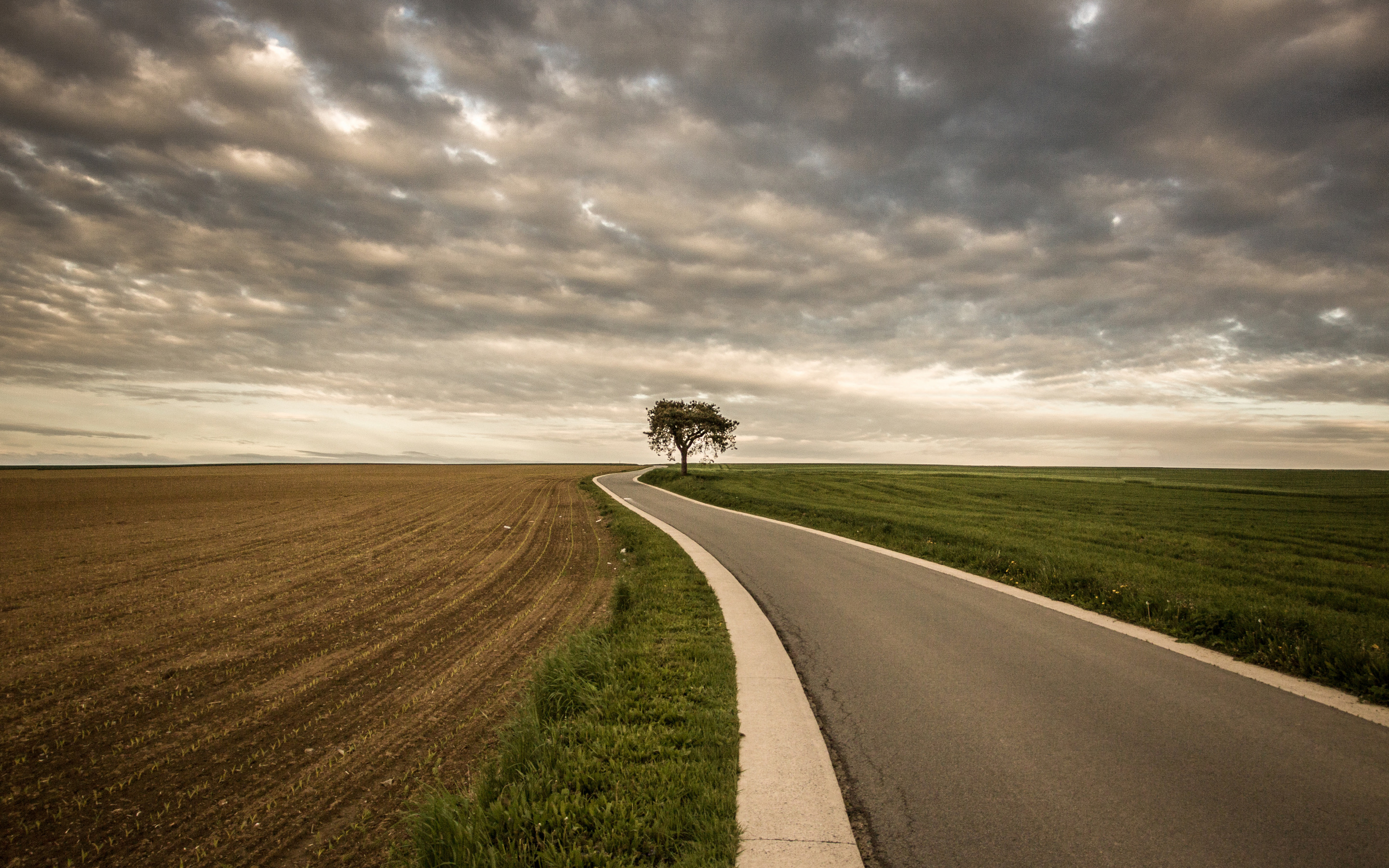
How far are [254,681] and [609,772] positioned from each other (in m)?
5.79

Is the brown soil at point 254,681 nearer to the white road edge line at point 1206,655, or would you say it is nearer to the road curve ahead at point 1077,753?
the road curve ahead at point 1077,753

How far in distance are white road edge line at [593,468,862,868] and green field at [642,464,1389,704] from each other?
17.0ft

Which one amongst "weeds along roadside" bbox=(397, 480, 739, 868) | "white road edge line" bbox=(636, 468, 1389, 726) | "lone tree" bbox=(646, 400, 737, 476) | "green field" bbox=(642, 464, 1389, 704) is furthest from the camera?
"lone tree" bbox=(646, 400, 737, 476)

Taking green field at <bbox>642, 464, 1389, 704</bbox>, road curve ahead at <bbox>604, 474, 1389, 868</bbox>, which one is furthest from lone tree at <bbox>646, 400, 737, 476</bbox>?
road curve ahead at <bbox>604, 474, 1389, 868</bbox>

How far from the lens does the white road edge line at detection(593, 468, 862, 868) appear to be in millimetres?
3352

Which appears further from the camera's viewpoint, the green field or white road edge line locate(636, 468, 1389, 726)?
the green field

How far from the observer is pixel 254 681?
24.1 feet

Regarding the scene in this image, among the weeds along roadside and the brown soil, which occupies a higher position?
the weeds along roadside

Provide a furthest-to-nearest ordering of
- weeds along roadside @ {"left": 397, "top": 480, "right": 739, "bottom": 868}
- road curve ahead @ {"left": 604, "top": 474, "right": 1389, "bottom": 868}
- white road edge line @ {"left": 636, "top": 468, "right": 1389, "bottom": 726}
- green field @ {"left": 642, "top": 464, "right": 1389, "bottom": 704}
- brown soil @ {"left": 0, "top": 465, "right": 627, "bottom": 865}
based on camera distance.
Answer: green field @ {"left": 642, "top": 464, "right": 1389, "bottom": 704}
white road edge line @ {"left": 636, "top": 468, "right": 1389, "bottom": 726}
brown soil @ {"left": 0, "top": 465, "right": 627, "bottom": 865}
weeds along roadside @ {"left": 397, "top": 480, "right": 739, "bottom": 868}
road curve ahead @ {"left": 604, "top": 474, "right": 1389, "bottom": 868}

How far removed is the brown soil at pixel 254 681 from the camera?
4.60 metres

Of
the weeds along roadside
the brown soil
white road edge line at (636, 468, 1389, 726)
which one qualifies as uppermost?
white road edge line at (636, 468, 1389, 726)

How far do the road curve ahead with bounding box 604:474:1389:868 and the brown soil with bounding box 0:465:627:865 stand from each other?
11.8ft

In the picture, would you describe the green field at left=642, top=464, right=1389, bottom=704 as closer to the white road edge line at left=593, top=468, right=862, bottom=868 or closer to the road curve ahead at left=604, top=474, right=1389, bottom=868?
the road curve ahead at left=604, top=474, right=1389, bottom=868

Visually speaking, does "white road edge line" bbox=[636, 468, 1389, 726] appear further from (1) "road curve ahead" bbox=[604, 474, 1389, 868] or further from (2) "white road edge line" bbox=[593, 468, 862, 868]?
(2) "white road edge line" bbox=[593, 468, 862, 868]
